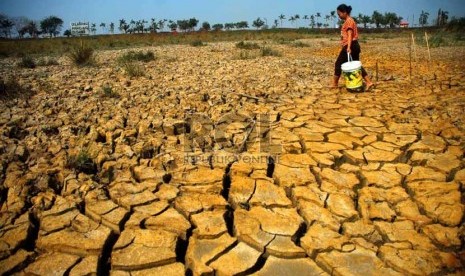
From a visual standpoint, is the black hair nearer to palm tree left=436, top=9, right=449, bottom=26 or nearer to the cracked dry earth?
the cracked dry earth

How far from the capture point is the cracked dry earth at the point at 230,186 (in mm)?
1732

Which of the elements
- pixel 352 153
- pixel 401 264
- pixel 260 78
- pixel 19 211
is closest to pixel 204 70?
pixel 260 78

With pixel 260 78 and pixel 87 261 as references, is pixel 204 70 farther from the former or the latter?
pixel 87 261

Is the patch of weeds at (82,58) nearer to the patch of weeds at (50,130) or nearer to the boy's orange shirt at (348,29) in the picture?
the patch of weeds at (50,130)

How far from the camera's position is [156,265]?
1688 millimetres

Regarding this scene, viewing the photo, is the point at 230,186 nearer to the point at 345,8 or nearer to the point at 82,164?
the point at 82,164

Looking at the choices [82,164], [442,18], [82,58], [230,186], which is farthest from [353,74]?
[442,18]

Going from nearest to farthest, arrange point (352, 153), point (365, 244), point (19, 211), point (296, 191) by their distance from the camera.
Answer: point (365, 244) → point (19, 211) → point (296, 191) → point (352, 153)

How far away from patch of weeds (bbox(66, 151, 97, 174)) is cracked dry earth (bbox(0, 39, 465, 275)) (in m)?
0.04

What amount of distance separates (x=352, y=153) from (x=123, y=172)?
76.5 inches

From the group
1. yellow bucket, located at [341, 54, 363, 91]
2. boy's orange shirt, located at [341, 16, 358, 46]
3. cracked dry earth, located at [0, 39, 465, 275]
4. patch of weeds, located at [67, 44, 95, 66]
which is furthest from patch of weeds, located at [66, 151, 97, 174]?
patch of weeds, located at [67, 44, 95, 66]

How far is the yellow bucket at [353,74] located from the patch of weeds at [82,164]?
3.57 m

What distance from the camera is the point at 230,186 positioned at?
2381 millimetres

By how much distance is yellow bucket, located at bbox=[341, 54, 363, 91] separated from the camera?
452 cm
